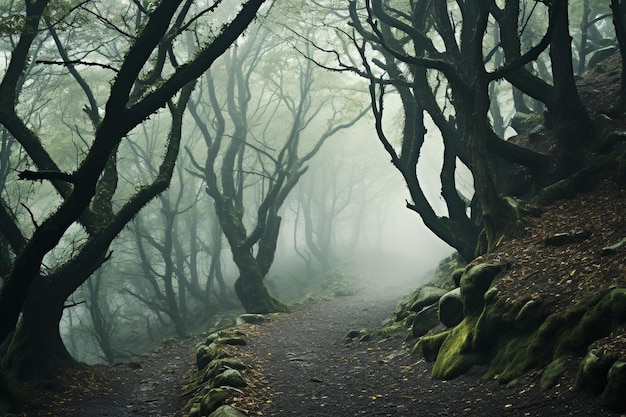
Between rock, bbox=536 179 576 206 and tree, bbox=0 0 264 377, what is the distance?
22.1 feet

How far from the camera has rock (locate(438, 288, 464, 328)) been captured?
340 inches

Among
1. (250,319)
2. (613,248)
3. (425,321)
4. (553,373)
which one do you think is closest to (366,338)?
(425,321)

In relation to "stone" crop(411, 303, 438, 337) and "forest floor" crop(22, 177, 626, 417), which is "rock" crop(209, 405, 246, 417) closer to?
"forest floor" crop(22, 177, 626, 417)

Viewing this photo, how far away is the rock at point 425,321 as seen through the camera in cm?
962

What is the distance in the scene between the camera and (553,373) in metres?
5.27

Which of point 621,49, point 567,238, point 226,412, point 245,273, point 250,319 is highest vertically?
point 245,273

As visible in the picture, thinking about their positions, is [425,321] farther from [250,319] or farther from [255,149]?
[255,149]

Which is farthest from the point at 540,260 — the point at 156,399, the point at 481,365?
the point at 156,399

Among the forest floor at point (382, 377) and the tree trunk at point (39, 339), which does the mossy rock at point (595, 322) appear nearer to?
the forest floor at point (382, 377)

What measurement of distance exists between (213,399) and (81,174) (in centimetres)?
392

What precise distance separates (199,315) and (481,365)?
1999 centimetres

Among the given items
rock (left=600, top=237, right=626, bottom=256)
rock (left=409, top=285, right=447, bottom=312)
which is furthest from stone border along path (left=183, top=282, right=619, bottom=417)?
rock (left=600, top=237, right=626, bottom=256)

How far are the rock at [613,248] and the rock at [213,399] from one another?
5.71 m

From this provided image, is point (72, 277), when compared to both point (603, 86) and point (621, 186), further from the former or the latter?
point (603, 86)
